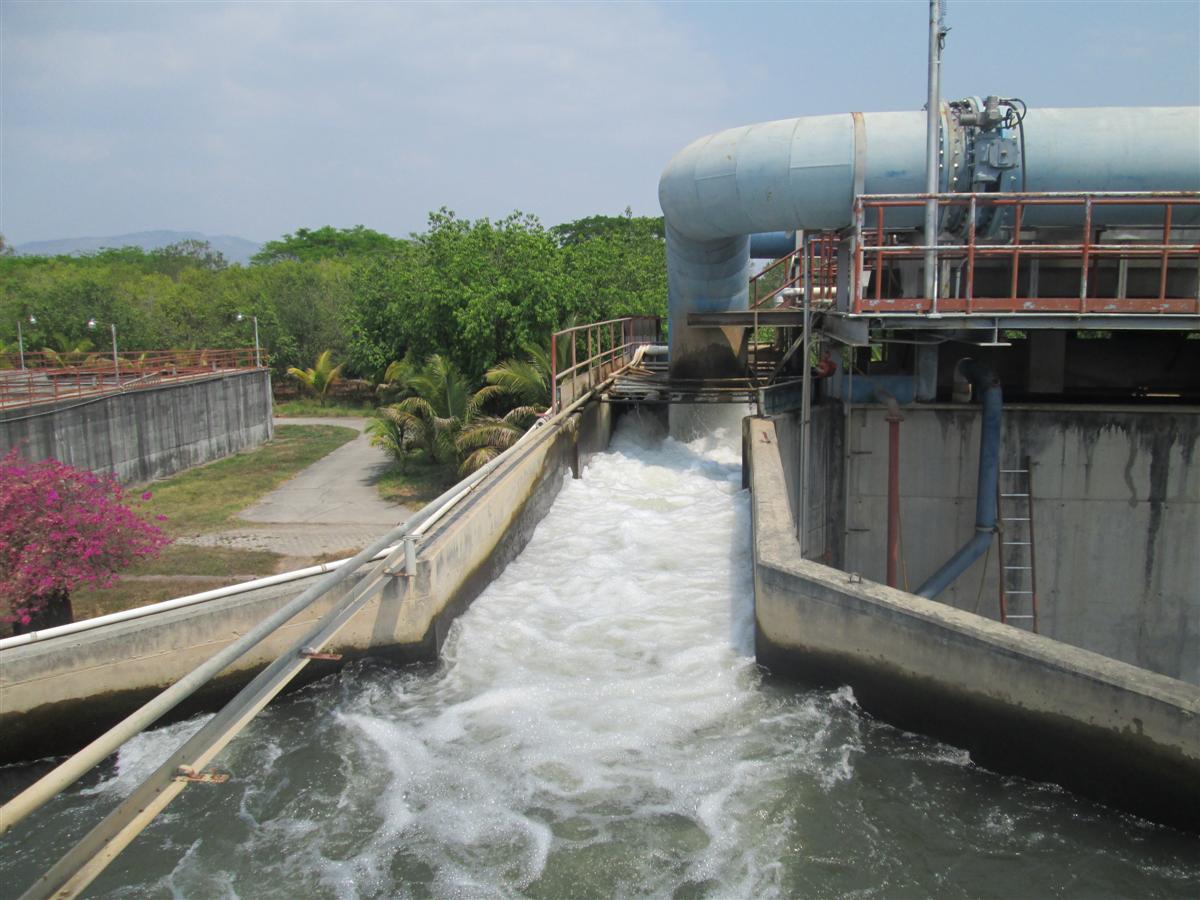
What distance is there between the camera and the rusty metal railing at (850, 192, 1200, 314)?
10039 millimetres

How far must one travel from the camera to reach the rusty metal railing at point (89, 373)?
22062 millimetres

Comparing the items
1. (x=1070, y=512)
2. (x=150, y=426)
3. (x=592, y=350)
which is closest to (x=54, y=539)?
(x=1070, y=512)

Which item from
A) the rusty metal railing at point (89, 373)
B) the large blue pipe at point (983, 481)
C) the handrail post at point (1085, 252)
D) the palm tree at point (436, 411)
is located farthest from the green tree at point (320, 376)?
the handrail post at point (1085, 252)

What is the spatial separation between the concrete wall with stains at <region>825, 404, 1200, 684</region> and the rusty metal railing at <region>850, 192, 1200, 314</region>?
1729 millimetres

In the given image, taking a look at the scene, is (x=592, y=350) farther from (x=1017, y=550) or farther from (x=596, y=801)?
(x=596, y=801)

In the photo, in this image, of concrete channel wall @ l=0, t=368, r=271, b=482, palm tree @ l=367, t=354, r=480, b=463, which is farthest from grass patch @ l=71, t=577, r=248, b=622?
concrete channel wall @ l=0, t=368, r=271, b=482

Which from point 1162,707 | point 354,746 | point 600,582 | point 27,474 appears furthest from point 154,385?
point 1162,707

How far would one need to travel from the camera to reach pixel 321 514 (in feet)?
65.6

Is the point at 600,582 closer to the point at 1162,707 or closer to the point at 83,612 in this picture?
the point at 1162,707

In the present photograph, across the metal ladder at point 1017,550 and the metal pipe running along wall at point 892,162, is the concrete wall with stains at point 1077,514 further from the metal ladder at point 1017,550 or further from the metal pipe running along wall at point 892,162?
the metal pipe running along wall at point 892,162

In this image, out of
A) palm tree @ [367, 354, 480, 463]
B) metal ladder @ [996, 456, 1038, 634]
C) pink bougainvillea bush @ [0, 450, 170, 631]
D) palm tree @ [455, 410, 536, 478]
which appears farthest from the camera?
palm tree @ [367, 354, 480, 463]

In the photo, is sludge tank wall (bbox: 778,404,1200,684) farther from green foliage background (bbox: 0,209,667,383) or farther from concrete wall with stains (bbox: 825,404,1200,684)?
green foliage background (bbox: 0,209,667,383)

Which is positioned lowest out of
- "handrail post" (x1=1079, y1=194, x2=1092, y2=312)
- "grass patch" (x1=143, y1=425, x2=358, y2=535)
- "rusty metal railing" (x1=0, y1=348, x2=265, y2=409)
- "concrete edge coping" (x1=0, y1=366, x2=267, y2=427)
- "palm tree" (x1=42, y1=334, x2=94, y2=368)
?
"grass patch" (x1=143, y1=425, x2=358, y2=535)

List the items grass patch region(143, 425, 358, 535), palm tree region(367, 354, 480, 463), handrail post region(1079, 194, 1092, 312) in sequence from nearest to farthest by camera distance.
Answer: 1. handrail post region(1079, 194, 1092, 312)
2. palm tree region(367, 354, 480, 463)
3. grass patch region(143, 425, 358, 535)
